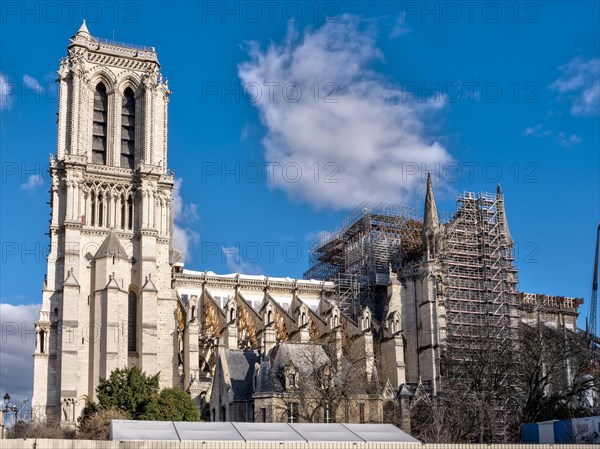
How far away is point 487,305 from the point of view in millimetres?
75562

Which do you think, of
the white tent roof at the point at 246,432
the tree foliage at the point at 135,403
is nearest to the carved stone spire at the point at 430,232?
the tree foliage at the point at 135,403

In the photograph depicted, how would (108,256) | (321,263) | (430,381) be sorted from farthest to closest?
(321,263), (430,381), (108,256)

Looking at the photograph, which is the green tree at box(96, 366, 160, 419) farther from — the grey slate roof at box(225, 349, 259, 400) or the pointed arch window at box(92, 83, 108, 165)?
the pointed arch window at box(92, 83, 108, 165)

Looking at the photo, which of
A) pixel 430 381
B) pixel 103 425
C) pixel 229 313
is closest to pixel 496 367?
pixel 430 381

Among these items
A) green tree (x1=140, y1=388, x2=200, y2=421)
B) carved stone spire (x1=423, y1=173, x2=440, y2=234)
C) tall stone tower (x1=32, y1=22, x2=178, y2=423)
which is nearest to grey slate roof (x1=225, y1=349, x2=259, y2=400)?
green tree (x1=140, y1=388, x2=200, y2=421)

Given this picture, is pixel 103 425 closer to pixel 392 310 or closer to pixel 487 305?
pixel 392 310

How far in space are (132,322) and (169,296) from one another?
3629 millimetres

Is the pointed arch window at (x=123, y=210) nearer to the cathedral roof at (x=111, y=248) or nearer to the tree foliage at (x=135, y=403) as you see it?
the cathedral roof at (x=111, y=248)

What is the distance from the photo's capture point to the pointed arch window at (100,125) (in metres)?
73.8

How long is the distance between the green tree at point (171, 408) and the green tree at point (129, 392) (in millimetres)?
473

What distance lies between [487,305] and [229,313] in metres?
21.4

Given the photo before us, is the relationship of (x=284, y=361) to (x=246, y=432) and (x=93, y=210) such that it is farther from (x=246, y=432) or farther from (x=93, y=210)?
(x=93, y=210)

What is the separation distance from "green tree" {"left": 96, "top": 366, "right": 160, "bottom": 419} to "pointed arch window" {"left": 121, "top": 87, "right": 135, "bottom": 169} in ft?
73.6

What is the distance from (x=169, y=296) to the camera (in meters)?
70.6
